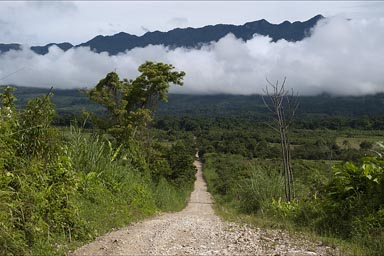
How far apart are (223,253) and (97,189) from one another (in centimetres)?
451

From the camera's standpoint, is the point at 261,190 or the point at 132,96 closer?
the point at 261,190

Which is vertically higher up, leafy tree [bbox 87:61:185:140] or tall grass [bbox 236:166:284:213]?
leafy tree [bbox 87:61:185:140]

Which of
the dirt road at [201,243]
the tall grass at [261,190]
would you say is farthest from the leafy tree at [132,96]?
the dirt road at [201,243]

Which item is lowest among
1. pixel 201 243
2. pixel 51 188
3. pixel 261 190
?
pixel 261 190

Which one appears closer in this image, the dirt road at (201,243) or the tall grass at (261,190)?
the dirt road at (201,243)

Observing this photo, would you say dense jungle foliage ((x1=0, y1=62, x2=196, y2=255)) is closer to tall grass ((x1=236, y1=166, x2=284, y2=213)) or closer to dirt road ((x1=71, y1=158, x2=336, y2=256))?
dirt road ((x1=71, y1=158, x2=336, y2=256))

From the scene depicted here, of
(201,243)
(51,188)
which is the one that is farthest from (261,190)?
(51,188)

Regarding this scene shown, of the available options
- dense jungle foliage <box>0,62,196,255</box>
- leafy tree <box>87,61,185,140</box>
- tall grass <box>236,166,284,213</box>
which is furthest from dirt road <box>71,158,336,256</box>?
leafy tree <box>87,61,185,140</box>

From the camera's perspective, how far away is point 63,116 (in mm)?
13203

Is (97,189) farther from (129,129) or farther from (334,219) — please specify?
(129,129)

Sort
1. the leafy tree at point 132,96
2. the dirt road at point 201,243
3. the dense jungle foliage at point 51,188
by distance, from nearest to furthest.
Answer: the dense jungle foliage at point 51,188 → the dirt road at point 201,243 → the leafy tree at point 132,96

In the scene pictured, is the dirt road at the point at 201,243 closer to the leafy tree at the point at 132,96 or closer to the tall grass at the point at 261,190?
the tall grass at the point at 261,190

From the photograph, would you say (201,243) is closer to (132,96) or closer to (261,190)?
(261,190)

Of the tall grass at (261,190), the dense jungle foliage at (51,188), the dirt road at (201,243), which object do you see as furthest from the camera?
the tall grass at (261,190)
